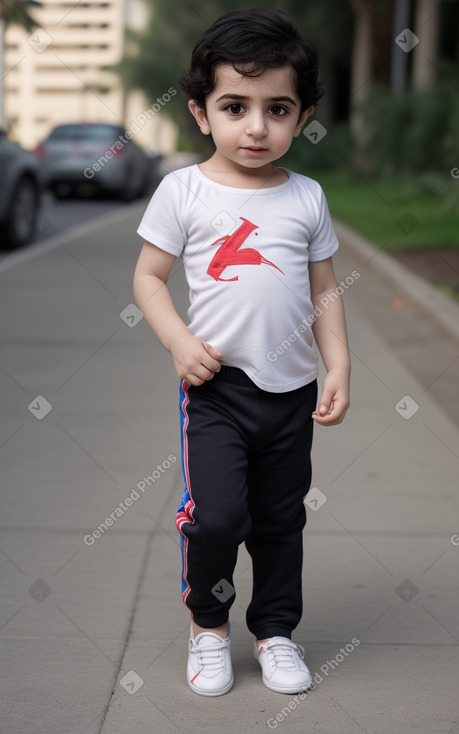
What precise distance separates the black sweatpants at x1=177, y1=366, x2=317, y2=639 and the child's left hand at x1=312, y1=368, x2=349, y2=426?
75 mm

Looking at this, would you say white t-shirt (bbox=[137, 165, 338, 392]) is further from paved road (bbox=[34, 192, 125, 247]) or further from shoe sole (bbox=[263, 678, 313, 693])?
paved road (bbox=[34, 192, 125, 247])

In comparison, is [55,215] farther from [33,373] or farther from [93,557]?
[93,557]

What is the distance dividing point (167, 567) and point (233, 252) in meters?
1.37

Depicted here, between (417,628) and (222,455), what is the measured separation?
98 cm

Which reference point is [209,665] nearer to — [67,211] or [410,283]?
[410,283]

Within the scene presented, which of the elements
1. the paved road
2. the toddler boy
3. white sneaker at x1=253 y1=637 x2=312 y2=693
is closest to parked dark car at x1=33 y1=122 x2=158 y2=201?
the paved road

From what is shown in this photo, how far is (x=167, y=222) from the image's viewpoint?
2637 millimetres

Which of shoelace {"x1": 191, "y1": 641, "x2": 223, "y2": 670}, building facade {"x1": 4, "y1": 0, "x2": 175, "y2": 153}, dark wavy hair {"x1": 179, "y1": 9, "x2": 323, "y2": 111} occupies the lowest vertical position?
building facade {"x1": 4, "y1": 0, "x2": 175, "y2": 153}

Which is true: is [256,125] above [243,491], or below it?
above

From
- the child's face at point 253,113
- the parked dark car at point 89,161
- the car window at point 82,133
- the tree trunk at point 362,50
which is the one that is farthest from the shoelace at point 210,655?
the tree trunk at point 362,50

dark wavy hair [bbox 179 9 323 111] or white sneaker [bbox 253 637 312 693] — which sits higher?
dark wavy hair [bbox 179 9 323 111]

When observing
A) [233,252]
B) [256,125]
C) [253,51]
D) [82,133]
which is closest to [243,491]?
[233,252]

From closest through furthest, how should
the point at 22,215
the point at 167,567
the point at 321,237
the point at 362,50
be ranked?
1. the point at 321,237
2. the point at 167,567
3. the point at 22,215
4. the point at 362,50

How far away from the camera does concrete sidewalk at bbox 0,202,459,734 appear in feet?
8.88
